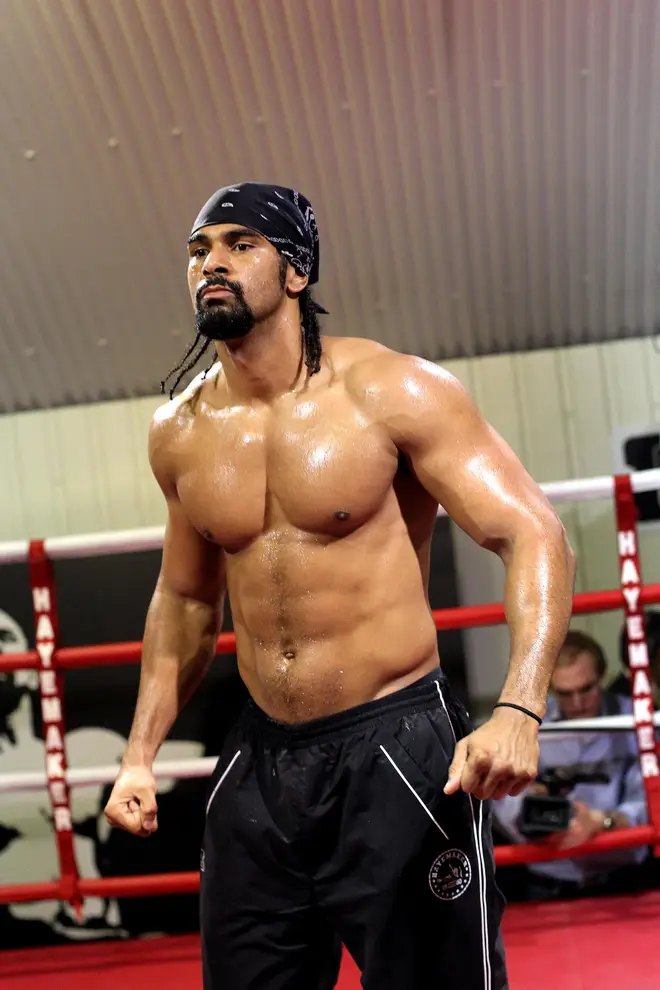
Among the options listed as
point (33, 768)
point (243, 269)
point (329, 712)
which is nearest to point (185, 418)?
point (243, 269)

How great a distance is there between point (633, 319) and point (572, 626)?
95cm

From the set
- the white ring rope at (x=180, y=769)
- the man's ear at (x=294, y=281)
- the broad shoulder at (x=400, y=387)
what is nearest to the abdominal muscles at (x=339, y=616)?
the broad shoulder at (x=400, y=387)

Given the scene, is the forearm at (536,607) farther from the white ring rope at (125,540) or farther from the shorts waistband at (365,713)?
the white ring rope at (125,540)

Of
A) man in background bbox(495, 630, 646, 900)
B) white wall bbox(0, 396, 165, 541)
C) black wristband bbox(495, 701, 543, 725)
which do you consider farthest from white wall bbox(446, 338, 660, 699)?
black wristband bbox(495, 701, 543, 725)

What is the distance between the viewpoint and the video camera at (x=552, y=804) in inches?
93.1

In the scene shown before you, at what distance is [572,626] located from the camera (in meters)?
3.01

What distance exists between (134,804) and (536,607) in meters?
0.67

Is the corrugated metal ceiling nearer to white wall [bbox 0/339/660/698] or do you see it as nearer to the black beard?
white wall [bbox 0/339/660/698]

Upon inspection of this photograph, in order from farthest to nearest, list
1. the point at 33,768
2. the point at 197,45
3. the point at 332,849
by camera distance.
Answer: the point at 33,768 → the point at 197,45 → the point at 332,849

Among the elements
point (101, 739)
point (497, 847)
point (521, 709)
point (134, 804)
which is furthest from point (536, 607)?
point (101, 739)

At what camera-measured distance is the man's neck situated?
155 cm

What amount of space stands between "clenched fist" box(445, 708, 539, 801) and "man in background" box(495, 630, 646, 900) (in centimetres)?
163

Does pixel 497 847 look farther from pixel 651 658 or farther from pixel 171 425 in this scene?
pixel 171 425

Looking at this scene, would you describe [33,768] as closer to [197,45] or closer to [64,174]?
[64,174]
